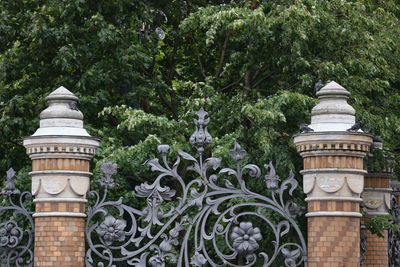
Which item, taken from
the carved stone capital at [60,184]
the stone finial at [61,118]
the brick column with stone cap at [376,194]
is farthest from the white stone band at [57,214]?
the brick column with stone cap at [376,194]

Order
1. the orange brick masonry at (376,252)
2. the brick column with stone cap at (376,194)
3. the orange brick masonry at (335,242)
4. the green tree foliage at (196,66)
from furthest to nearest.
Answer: the green tree foliage at (196,66), the orange brick masonry at (376,252), the brick column with stone cap at (376,194), the orange brick masonry at (335,242)

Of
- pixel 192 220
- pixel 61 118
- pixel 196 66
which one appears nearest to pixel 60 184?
pixel 61 118

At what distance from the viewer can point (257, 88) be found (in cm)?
1892

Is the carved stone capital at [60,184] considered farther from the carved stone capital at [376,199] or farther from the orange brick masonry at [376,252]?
the orange brick masonry at [376,252]

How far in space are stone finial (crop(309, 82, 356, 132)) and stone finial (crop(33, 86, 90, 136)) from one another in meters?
2.87

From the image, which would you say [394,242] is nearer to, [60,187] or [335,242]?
[335,242]

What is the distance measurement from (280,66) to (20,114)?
4494 mm

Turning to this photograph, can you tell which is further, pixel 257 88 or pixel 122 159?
pixel 257 88

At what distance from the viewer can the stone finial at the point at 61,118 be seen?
1416cm

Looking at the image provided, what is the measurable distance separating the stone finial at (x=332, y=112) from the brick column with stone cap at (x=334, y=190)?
1 centimetres

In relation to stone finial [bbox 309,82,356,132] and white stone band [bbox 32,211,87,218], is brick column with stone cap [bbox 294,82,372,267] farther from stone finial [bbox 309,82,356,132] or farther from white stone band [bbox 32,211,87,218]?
white stone band [bbox 32,211,87,218]

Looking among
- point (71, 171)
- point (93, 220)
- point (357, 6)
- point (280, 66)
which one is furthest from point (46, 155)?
point (357, 6)

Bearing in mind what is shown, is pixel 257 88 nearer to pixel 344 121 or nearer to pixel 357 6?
pixel 357 6

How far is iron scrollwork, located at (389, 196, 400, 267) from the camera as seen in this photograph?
1800cm
